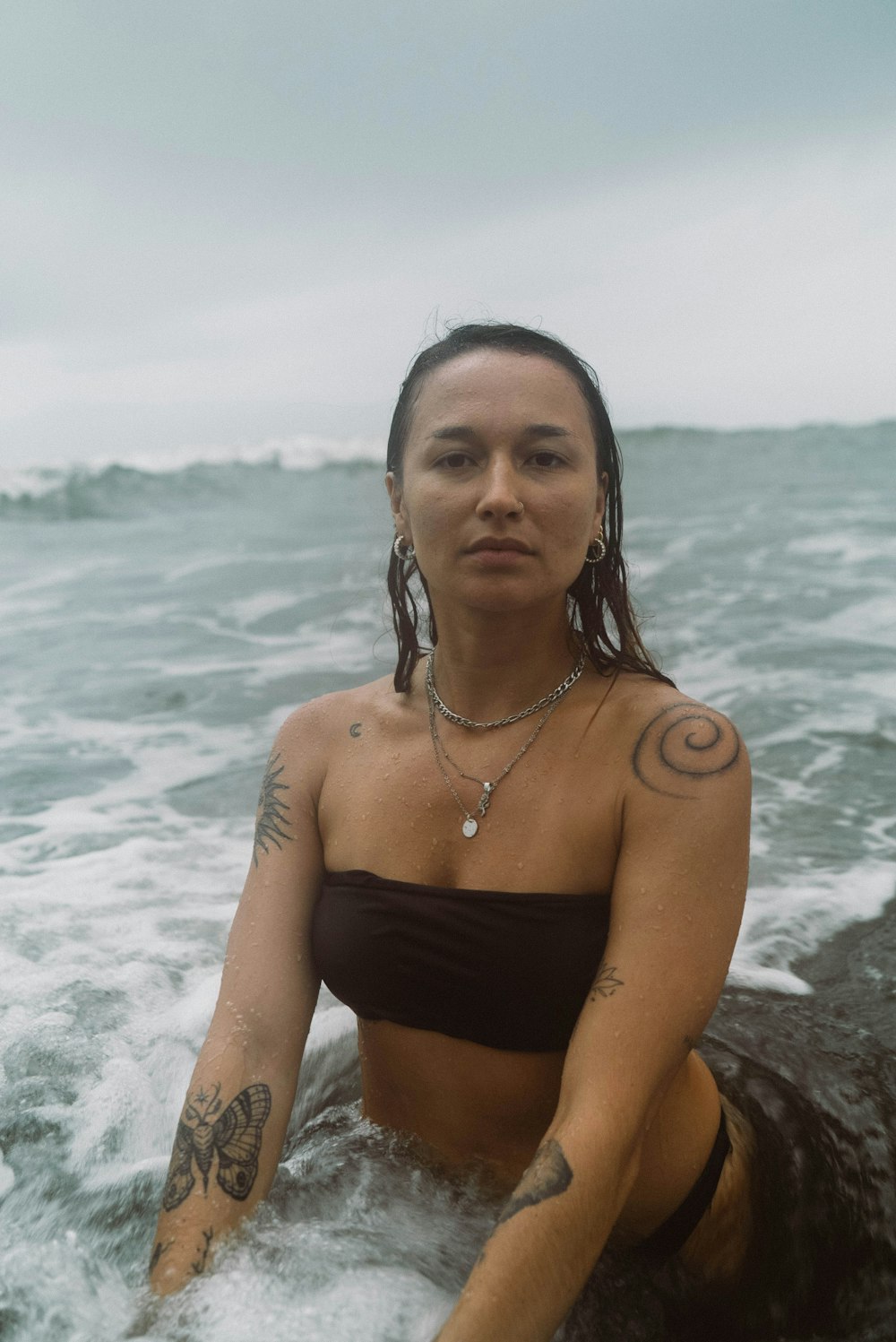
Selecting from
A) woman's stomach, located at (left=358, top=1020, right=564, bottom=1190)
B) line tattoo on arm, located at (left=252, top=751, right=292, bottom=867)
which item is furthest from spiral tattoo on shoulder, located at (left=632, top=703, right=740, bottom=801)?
line tattoo on arm, located at (left=252, top=751, right=292, bottom=867)

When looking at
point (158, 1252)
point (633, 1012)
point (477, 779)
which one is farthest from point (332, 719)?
point (158, 1252)

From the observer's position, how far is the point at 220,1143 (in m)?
2.09

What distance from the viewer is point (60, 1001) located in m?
3.50

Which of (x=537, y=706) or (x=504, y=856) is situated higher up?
(x=537, y=706)

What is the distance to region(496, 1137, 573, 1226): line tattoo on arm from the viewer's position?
5.51 ft

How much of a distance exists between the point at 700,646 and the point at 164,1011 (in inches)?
243

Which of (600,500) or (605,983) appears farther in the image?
(600,500)

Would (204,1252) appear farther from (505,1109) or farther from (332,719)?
(332,719)

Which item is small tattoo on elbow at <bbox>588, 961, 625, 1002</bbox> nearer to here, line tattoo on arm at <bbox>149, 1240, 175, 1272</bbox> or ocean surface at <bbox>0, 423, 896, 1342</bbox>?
ocean surface at <bbox>0, 423, 896, 1342</bbox>

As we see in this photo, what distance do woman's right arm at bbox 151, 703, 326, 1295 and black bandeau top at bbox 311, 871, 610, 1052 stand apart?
6.8 inches

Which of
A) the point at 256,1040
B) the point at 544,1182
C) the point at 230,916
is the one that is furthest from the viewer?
the point at 230,916

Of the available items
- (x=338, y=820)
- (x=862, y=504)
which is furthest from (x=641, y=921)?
(x=862, y=504)

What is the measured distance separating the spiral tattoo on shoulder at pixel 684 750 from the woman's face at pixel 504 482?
33 cm

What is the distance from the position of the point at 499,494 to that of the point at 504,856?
663mm
